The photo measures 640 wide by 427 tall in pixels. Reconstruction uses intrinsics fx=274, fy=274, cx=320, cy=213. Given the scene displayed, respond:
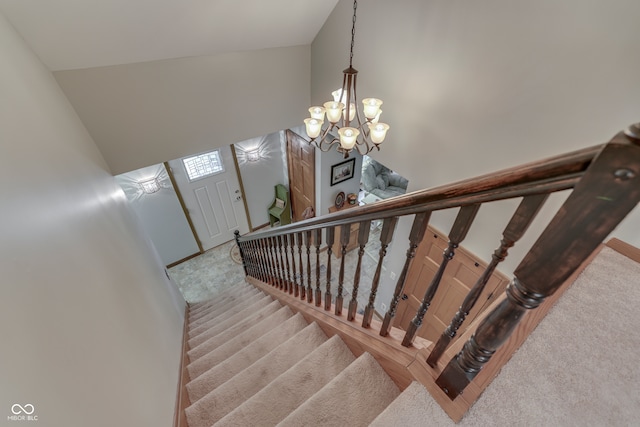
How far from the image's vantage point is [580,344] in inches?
37.5

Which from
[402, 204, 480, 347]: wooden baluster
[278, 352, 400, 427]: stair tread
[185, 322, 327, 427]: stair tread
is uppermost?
[402, 204, 480, 347]: wooden baluster

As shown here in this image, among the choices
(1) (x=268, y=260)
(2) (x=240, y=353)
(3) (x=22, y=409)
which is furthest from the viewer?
(1) (x=268, y=260)

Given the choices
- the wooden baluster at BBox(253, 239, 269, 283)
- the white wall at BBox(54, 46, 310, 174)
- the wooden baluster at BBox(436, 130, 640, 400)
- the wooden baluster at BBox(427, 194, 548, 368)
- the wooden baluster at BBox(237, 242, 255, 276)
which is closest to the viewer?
the wooden baluster at BBox(436, 130, 640, 400)

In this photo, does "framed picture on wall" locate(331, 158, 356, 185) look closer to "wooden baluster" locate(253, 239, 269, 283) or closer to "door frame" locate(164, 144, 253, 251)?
"door frame" locate(164, 144, 253, 251)

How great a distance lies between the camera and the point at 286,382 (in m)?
1.30

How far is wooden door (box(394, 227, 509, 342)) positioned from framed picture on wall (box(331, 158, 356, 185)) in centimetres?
215

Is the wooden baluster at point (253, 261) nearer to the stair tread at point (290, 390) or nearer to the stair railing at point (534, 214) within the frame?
the stair tread at point (290, 390)

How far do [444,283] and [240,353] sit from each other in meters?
2.14

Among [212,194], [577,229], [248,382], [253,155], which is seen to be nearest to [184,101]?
[253,155]

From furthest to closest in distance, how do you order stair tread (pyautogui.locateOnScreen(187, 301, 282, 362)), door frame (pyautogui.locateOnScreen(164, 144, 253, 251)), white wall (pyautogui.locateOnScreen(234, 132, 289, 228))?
white wall (pyautogui.locateOnScreen(234, 132, 289, 228)) < door frame (pyautogui.locateOnScreen(164, 144, 253, 251)) < stair tread (pyautogui.locateOnScreen(187, 301, 282, 362))

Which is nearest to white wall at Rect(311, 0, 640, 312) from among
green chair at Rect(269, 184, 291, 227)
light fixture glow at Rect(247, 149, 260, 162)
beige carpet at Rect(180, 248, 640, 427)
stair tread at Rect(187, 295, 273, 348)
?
beige carpet at Rect(180, 248, 640, 427)

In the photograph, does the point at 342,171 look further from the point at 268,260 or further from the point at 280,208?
the point at 268,260

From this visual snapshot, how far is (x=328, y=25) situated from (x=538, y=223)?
3.05 m

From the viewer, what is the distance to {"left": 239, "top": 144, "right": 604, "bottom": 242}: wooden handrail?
430mm
